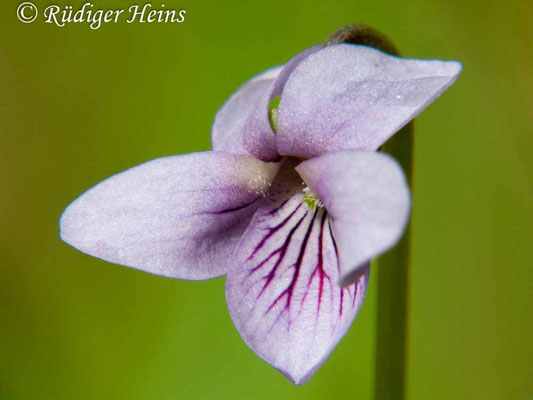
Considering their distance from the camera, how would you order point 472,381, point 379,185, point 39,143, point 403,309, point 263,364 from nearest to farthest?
1. point 379,185
2. point 403,309
3. point 263,364
4. point 472,381
5. point 39,143

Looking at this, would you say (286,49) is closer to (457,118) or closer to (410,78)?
(457,118)

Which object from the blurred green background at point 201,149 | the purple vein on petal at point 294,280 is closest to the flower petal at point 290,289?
the purple vein on petal at point 294,280

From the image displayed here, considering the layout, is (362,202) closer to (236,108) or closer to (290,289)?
(290,289)

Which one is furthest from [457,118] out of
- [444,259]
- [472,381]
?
[472,381]
